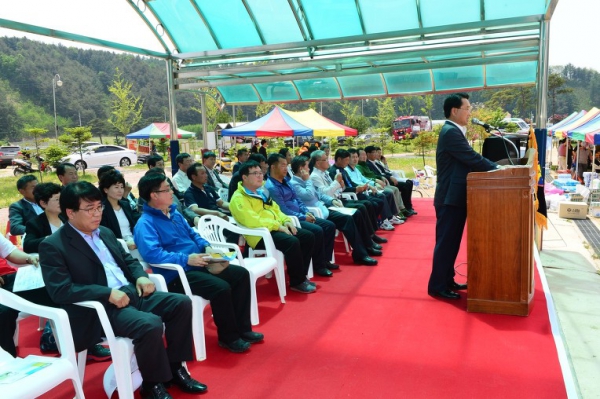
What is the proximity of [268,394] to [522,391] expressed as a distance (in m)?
1.36

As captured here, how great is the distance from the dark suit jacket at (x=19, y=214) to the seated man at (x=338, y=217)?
2598 millimetres

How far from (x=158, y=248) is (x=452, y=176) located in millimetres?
2307

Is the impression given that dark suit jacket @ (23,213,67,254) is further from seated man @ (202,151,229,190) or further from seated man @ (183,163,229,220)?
seated man @ (202,151,229,190)

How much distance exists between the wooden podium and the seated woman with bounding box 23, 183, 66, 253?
10.2ft

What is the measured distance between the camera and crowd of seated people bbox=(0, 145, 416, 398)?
7.83 feet

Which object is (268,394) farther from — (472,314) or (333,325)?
(472,314)

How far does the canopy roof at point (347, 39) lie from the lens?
5789 millimetres

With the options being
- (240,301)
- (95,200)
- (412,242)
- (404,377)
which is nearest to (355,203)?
(412,242)

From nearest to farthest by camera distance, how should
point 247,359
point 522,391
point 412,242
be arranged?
point 522,391
point 247,359
point 412,242

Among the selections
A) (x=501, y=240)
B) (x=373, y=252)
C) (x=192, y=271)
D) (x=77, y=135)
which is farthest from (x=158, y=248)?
(x=77, y=135)

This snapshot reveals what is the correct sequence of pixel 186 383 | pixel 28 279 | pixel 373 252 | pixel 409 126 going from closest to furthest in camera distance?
pixel 186 383
pixel 28 279
pixel 373 252
pixel 409 126

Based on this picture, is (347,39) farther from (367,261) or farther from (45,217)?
(45,217)

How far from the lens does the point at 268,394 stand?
8.30 feet

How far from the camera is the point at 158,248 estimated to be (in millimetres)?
3035
